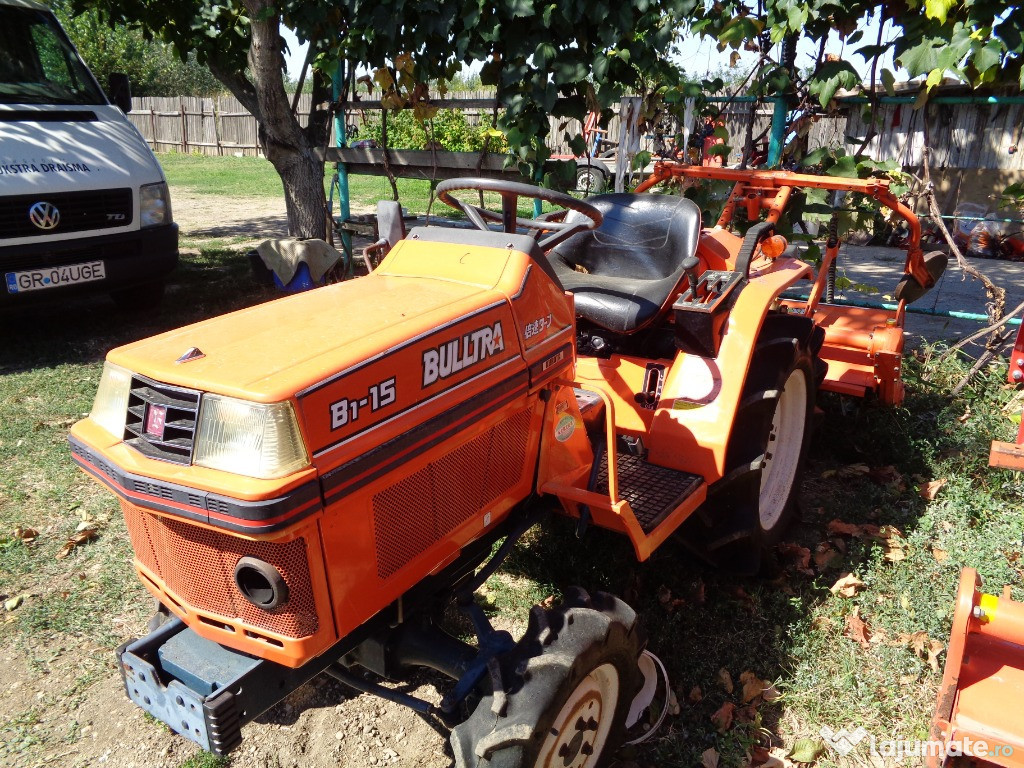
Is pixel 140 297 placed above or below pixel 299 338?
below

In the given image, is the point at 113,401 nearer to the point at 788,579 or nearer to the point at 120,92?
the point at 788,579

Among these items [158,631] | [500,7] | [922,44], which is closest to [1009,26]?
[922,44]

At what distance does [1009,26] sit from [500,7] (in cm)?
260

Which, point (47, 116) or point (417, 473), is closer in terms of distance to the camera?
point (417, 473)

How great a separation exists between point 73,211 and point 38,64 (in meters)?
1.42

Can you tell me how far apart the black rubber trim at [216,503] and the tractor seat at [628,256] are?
1.63 m

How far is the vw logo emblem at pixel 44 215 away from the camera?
5289 millimetres

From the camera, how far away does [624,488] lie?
8.98 feet

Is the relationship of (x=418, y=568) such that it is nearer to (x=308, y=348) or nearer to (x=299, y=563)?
(x=299, y=563)

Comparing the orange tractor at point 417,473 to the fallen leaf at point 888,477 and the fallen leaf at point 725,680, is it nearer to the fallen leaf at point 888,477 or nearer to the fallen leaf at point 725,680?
the fallen leaf at point 725,680

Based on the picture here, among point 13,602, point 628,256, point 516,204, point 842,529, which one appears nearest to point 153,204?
point 13,602

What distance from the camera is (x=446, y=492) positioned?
2129 mm

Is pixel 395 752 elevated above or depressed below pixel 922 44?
below

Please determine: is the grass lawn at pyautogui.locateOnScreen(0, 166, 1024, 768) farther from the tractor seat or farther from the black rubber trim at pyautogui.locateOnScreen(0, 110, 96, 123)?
the black rubber trim at pyautogui.locateOnScreen(0, 110, 96, 123)
